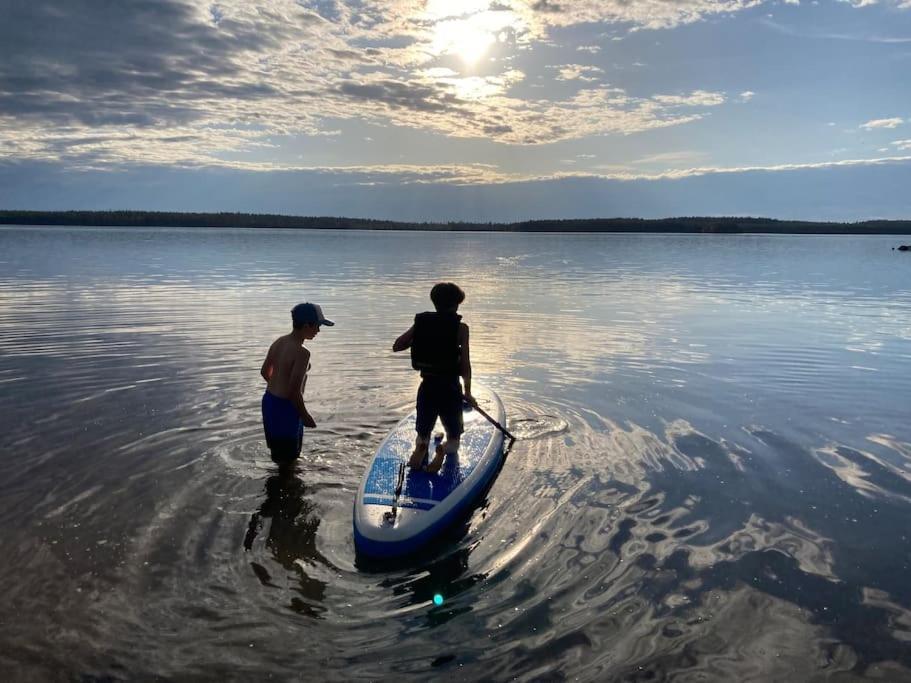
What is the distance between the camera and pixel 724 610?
5438mm

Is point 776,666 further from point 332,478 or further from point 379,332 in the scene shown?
point 379,332

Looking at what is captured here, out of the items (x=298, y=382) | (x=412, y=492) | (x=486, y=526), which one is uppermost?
(x=298, y=382)

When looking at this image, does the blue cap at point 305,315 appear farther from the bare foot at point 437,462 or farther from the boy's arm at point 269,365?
the bare foot at point 437,462

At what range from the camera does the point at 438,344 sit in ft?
25.4

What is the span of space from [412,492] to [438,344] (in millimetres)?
1810

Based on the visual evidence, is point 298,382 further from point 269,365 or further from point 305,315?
point 305,315

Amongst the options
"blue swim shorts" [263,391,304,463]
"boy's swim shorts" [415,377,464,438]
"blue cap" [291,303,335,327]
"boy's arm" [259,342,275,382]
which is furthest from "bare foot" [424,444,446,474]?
"boy's arm" [259,342,275,382]

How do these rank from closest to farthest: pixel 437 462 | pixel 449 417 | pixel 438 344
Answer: pixel 438 344 → pixel 437 462 → pixel 449 417

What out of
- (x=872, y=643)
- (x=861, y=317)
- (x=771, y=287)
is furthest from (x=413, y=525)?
(x=771, y=287)

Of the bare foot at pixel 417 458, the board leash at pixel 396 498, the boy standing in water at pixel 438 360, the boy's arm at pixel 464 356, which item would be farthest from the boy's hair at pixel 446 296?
the board leash at pixel 396 498

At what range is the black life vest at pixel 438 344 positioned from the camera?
7.69m

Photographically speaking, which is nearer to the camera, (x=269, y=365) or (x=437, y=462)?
(x=437, y=462)

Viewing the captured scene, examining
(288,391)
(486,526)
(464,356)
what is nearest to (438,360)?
(464,356)

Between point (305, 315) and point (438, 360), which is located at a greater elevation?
point (305, 315)
